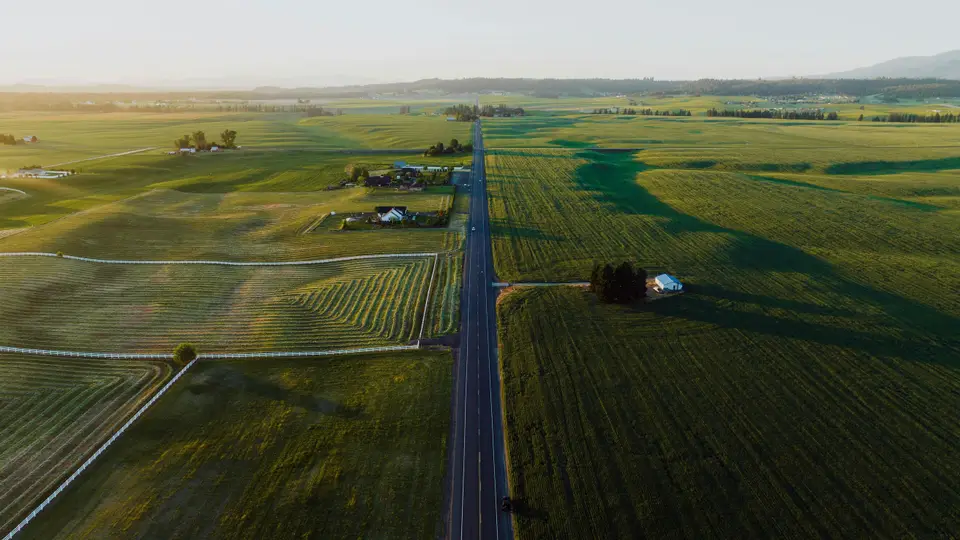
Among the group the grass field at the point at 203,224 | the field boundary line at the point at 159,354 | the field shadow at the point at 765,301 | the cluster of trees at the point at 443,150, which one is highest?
the cluster of trees at the point at 443,150

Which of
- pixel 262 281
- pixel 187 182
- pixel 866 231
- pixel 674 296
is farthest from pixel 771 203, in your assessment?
pixel 187 182

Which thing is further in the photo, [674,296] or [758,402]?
[674,296]

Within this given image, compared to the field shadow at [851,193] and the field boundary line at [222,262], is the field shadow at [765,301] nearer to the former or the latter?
the field boundary line at [222,262]

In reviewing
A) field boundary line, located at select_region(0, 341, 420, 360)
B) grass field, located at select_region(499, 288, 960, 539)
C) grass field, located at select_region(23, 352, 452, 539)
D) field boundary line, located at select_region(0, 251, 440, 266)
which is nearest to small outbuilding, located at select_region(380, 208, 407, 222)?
field boundary line, located at select_region(0, 251, 440, 266)

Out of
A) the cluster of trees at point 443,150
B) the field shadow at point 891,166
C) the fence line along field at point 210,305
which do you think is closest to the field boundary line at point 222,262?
the fence line along field at point 210,305

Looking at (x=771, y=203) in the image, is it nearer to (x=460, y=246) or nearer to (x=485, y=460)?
(x=460, y=246)

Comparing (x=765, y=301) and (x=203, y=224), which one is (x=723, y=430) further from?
(x=203, y=224)
